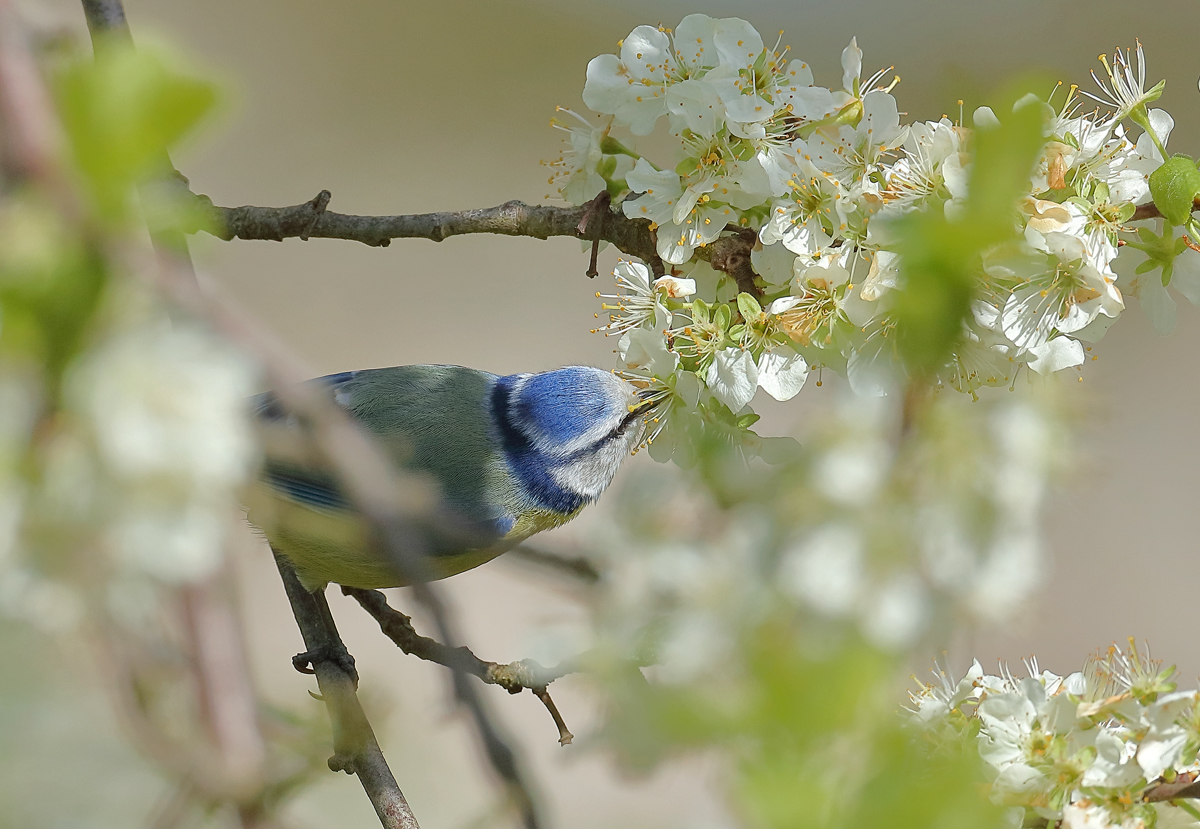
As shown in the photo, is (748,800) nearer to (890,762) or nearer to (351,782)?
(890,762)

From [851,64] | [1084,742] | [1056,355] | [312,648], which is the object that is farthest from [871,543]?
[312,648]

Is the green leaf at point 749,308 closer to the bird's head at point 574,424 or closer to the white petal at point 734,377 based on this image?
the white petal at point 734,377

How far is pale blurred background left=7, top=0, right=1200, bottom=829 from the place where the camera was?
2.96 meters

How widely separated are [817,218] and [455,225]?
0.43 metres

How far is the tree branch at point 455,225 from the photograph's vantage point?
41.4 inches

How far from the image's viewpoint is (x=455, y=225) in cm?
111

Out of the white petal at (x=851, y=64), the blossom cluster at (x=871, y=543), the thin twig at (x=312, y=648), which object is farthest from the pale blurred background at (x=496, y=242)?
the blossom cluster at (x=871, y=543)

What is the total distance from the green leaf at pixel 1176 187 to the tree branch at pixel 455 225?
0.44m

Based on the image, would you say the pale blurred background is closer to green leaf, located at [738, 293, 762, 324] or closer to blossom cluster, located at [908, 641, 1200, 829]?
green leaf, located at [738, 293, 762, 324]

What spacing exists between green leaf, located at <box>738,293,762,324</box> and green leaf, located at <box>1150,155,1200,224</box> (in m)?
0.31

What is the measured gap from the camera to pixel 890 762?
0.97 ft

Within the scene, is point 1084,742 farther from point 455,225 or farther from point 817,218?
point 455,225

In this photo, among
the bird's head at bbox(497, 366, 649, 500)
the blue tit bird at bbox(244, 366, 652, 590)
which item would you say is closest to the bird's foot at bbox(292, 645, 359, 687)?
the blue tit bird at bbox(244, 366, 652, 590)

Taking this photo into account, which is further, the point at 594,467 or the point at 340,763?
the point at 594,467
